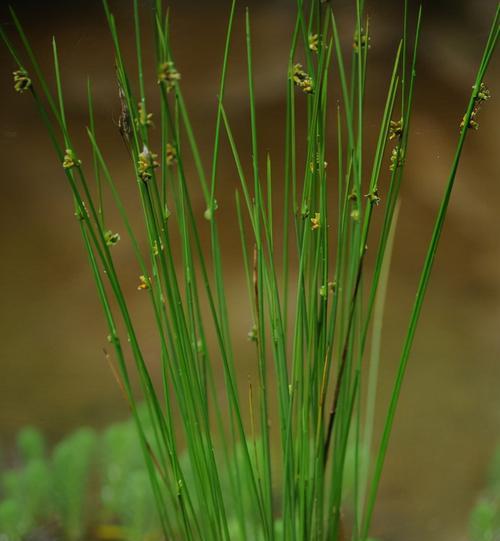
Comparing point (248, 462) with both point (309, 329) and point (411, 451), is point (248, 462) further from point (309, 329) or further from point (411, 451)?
point (411, 451)

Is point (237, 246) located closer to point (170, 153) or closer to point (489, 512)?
point (489, 512)

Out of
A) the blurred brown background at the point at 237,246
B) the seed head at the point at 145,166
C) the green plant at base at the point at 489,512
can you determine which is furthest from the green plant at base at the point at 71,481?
the seed head at the point at 145,166

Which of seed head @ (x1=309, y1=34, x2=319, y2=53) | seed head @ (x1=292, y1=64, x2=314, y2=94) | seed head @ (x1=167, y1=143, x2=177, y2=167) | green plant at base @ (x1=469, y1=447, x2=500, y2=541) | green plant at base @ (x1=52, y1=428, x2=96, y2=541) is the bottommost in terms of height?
green plant at base @ (x1=469, y1=447, x2=500, y2=541)

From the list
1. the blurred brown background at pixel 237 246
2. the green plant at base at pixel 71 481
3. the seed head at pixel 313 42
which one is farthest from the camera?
the green plant at base at pixel 71 481

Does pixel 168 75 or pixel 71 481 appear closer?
pixel 168 75

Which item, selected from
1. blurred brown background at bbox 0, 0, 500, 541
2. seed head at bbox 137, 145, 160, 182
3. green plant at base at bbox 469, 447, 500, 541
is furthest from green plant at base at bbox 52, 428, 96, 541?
seed head at bbox 137, 145, 160, 182

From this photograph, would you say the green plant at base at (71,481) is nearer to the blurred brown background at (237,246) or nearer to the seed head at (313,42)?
the blurred brown background at (237,246)

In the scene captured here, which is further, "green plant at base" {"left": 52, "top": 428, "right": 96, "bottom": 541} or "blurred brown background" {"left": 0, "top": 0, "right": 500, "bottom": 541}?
"green plant at base" {"left": 52, "top": 428, "right": 96, "bottom": 541}

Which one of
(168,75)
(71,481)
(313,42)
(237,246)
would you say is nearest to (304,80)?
(313,42)

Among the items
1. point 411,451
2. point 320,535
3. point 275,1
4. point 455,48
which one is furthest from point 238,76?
point 320,535

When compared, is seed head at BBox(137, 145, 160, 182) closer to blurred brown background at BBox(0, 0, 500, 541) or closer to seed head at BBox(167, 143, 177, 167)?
seed head at BBox(167, 143, 177, 167)
